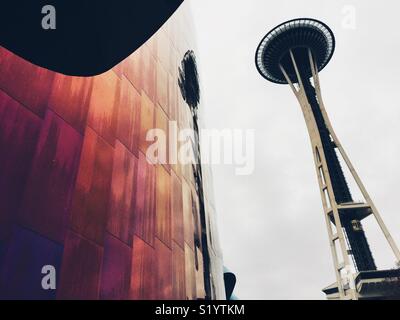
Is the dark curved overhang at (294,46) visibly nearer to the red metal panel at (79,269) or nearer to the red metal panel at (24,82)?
the red metal panel at (24,82)

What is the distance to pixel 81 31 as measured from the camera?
7.27m

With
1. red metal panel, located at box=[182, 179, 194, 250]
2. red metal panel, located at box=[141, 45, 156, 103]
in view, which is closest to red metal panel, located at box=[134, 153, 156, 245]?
red metal panel, located at box=[141, 45, 156, 103]

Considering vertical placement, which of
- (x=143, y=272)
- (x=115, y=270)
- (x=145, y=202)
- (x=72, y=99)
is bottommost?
(x=115, y=270)

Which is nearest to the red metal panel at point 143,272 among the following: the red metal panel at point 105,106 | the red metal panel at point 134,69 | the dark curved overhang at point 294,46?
the red metal panel at point 105,106

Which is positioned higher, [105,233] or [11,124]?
[11,124]

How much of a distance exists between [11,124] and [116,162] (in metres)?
3.30

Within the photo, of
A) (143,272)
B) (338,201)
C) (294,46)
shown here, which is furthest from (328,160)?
(143,272)

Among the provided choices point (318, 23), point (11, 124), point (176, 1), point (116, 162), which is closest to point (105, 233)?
point (116, 162)

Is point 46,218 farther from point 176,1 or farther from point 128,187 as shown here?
point 176,1

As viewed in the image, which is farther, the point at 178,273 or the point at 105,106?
the point at 178,273

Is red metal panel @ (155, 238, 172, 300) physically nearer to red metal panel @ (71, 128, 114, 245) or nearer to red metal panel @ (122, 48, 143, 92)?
red metal panel @ (71, 128, 114, 245)

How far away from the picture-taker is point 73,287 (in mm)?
5840

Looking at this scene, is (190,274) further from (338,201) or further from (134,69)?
(338,201)

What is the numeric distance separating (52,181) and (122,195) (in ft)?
8.67
